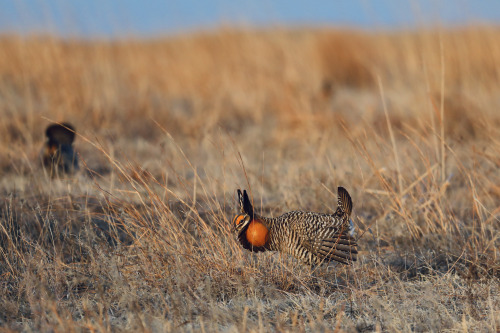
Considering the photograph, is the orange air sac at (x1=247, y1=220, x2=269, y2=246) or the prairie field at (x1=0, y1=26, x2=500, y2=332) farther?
the orange air sac at (x1=247, y1=220, x2=269, y2=246)

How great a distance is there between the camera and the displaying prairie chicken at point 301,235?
260cm

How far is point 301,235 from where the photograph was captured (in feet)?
8.59

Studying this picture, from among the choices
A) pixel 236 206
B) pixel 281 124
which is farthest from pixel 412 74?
pixel 236 206

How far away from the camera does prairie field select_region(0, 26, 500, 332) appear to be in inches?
91.0

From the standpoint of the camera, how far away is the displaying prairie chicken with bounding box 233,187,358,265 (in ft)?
8.54

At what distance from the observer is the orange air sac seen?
2641 millimetres

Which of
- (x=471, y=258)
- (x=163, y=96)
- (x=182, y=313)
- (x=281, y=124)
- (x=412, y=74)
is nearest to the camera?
(x=182, y=313)

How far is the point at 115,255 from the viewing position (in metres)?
2.66

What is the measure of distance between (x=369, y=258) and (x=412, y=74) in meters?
4.89

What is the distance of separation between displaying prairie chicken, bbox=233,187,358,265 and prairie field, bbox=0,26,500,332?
74 mm

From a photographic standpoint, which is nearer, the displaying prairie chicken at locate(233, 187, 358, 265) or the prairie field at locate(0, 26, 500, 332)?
the prairie field at locate(0, 26, 500, 332)

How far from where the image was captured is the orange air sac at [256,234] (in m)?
2.64

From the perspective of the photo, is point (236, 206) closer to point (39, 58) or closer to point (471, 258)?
point (471, 258)

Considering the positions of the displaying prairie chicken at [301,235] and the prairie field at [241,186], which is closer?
the prairie field at [241,186]
